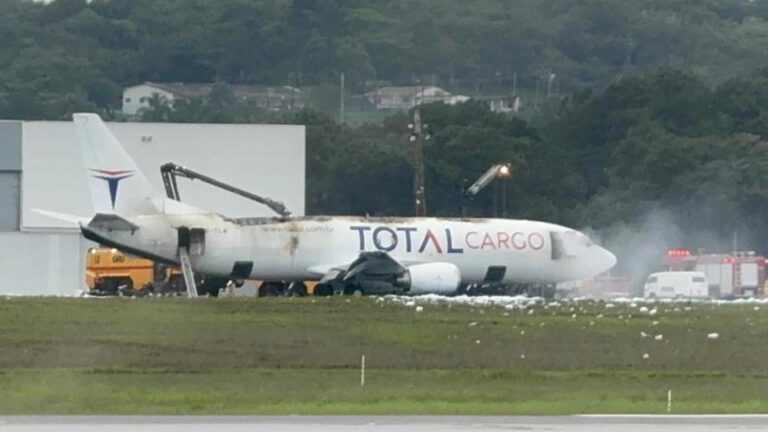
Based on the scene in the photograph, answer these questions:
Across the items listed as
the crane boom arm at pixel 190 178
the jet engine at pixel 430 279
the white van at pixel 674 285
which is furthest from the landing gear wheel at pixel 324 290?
the white van at pixel 674 285

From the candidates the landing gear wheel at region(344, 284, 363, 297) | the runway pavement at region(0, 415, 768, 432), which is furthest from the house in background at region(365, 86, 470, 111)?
the runway pavement at region(0, 415, 768, 432)

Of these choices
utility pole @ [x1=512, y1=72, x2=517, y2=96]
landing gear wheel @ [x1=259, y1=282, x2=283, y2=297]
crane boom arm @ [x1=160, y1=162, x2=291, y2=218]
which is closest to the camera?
landing gear wheel @ [x1=259, y1=282, x2=283, y2=297]

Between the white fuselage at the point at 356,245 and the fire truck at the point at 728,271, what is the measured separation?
32.3 ft

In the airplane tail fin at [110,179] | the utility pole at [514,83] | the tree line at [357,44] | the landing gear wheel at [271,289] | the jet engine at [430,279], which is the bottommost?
the landing gear wheel at [271,289]

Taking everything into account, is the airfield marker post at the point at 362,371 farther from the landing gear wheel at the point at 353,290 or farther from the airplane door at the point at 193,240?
the landing gear wheel at the point at 353,290

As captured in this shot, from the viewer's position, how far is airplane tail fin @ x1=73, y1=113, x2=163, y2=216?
64.1 metres

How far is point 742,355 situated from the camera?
45625 mm

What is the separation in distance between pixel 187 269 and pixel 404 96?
240ft

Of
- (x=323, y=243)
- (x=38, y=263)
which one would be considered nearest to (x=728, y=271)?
(x=323, y=243)

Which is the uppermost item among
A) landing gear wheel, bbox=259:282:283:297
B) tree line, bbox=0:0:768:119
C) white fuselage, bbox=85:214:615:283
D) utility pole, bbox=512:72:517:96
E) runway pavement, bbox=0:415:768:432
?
tree line, bbox=0:0:768:119

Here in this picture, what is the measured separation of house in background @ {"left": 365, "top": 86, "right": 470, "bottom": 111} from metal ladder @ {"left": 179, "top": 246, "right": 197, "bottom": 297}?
2448 inches

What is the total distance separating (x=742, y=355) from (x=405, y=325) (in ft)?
29.3

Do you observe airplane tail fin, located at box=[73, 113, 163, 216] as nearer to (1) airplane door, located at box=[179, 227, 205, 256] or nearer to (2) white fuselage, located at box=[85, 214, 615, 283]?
(2) white fuselage, located at box=[85, 214, 615, 283]

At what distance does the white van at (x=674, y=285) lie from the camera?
77.4m
